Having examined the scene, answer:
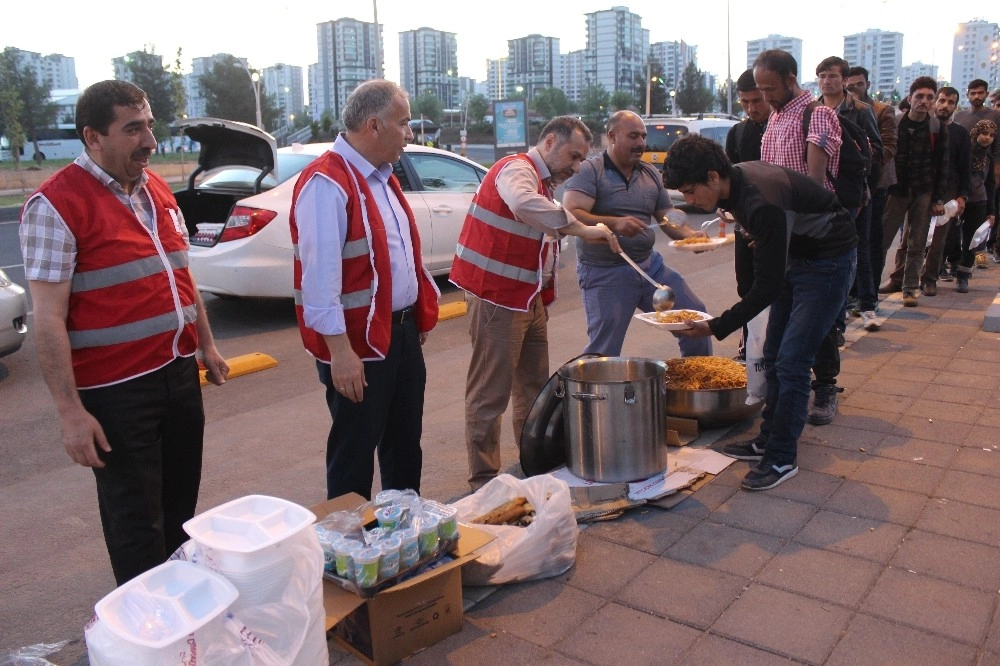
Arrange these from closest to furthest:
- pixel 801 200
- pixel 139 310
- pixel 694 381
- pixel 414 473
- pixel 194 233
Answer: pixel 139 310, pixel 414 473, pixel 801 200, pixel 694 381, pixel 194 233

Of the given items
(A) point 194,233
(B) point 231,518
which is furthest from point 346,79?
(B) point 231,518

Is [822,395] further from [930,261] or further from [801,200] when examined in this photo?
[930,261]

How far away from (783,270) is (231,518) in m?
2.63

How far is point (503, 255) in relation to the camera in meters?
4.40

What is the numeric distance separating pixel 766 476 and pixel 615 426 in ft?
2.63

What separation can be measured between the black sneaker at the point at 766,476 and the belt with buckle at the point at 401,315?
6.34 ft

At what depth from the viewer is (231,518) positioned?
264 centimetres

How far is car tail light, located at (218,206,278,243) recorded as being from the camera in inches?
324

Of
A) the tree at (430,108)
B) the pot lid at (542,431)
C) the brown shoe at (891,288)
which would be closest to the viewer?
the pot lid at (542,431)

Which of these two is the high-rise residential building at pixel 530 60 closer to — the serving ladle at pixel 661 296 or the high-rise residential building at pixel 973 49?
the high-rise residential building at pixel 973 49

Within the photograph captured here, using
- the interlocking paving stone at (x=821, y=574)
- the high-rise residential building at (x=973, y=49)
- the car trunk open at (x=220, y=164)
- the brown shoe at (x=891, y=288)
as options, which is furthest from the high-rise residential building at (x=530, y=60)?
the interlocking paving stone at (x=821, y=574)

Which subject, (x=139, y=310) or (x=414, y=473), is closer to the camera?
(x=139, y=310)

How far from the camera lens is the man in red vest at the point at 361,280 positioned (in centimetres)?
320

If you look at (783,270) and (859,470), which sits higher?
(783,270)
